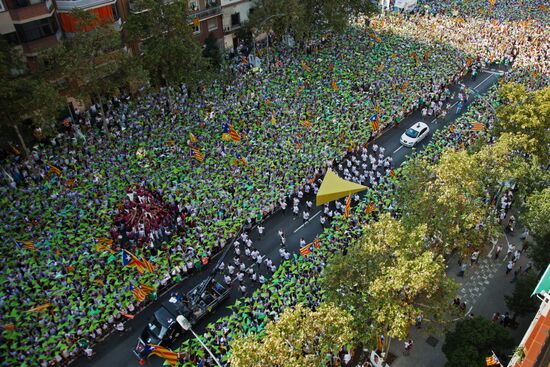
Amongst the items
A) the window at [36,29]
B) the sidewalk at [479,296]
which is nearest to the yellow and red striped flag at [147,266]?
the sidewalk at [479,296]

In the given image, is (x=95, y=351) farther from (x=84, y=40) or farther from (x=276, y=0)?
(x=276, y=0)

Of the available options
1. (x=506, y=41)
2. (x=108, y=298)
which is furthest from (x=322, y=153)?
(x=506, y=41)

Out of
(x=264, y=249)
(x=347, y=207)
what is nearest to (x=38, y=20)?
(x=264, y=249)

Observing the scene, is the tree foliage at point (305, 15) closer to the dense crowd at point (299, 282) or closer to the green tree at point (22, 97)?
the dense crowd at point (299, 282)

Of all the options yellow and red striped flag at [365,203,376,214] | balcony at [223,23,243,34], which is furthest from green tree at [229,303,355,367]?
balcony at [223,23,243,34]

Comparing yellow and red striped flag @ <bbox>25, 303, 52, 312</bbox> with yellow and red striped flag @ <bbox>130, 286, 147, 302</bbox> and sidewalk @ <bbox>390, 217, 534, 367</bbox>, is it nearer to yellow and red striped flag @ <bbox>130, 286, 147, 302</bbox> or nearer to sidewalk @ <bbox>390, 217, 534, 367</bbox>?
yellow and red striped flag @ <bbox>130, 286, 147, 302</bbox>

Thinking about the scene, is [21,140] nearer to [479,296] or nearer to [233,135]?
[233,135]

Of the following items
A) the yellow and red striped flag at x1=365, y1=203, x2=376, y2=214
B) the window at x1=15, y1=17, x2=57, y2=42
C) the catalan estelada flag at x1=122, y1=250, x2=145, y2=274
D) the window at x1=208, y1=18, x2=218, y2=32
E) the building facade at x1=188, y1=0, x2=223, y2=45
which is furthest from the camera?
the window at x1=208, y1=18, x2=218, y2=32

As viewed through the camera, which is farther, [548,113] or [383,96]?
[383,96]
